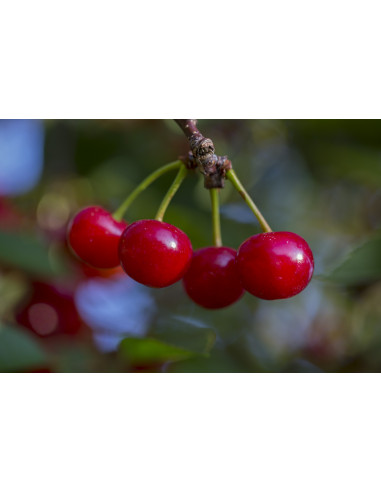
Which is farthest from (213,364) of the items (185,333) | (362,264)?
(362,264)

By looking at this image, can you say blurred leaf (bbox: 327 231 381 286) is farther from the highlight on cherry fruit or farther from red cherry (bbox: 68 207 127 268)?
red cherry (bbox: 68 207 127 268)

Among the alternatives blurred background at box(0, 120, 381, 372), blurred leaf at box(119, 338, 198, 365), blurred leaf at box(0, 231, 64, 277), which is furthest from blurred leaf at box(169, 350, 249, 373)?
blurred leaf at box(0, 231, 64, 277)

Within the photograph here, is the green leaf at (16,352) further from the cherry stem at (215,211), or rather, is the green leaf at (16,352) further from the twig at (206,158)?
the twig at (206,158)

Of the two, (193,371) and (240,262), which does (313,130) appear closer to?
(193,371)

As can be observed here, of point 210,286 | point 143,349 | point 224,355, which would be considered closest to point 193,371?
point 224,355

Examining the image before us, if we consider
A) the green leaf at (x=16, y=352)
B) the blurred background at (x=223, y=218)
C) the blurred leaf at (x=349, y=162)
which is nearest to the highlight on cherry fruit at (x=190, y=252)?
the green leaf at (x=16, y=352)

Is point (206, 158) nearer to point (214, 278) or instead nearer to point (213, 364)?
point (214, 278)
